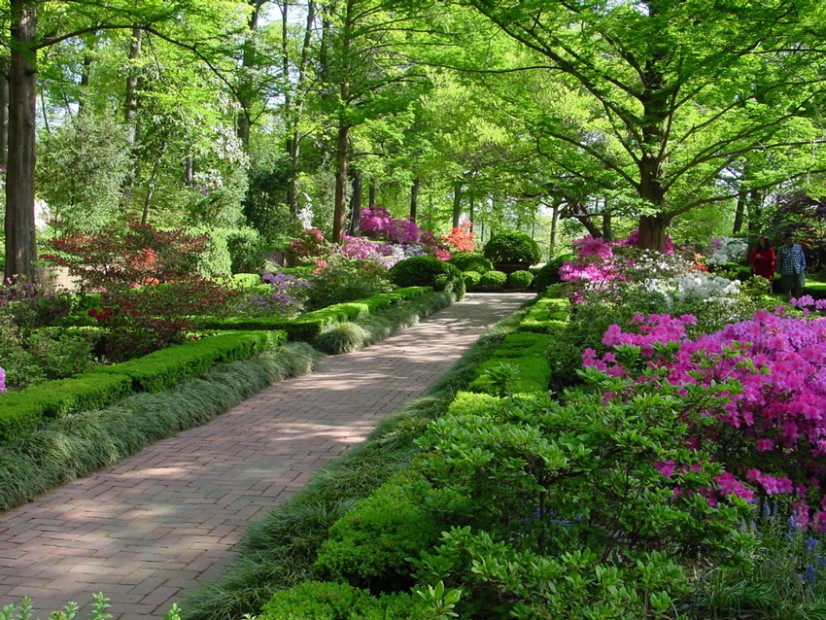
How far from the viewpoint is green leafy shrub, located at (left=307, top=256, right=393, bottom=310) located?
1334 cm

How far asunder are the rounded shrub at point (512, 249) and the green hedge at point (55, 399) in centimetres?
1953

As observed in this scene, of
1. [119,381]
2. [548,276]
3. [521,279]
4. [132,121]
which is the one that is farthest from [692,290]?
[132,121]

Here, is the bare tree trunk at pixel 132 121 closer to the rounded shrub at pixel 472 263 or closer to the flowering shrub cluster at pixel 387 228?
the flowering shrub cluster at pixel 387 228

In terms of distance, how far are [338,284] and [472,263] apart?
35.4 feet

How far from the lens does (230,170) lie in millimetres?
20531

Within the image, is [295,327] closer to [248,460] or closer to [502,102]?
[248,460]

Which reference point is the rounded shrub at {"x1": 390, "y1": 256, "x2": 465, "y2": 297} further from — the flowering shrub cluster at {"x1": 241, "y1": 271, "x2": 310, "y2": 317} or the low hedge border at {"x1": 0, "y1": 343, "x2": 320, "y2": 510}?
the low hedge border at {"x1": 0, "y1": 343, "x2": 320, "y2": 510}

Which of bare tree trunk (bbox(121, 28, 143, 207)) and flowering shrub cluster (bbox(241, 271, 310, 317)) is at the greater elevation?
bare tree trunk (bbox(121, 28, 143, 207))

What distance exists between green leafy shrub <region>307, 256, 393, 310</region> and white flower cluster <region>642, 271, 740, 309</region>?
21.5 ft

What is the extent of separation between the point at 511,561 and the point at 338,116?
15.5m

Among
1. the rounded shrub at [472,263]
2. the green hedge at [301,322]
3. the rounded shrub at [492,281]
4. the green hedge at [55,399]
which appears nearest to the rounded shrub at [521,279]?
the rounded shrub at [492,281]

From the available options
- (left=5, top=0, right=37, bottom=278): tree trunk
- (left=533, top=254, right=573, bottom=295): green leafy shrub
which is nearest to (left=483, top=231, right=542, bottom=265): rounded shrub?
(left=533, top=254, right=573, bottom=295): green leafy shrub

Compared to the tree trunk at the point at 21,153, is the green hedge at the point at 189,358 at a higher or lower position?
lower

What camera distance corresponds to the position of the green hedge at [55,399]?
4777 mm
